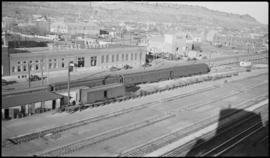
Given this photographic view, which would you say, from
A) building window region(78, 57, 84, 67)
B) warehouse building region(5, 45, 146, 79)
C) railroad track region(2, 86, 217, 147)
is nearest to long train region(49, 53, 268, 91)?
railroad track region(2, 86, 217, 147)

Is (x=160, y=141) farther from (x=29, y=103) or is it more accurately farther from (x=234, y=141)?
(x=29, y=103)

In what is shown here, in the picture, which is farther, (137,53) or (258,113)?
(137,53)

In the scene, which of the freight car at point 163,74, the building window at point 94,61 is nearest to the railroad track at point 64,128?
the freight car at point 163,74

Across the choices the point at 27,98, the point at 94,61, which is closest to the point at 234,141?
the point at 27,98

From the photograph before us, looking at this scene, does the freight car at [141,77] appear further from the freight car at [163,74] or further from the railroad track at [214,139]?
the railroad track at [214,139]

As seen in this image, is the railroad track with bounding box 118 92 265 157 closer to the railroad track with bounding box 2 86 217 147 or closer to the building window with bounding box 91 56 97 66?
the railroad track with bounding box 2 86 217 147

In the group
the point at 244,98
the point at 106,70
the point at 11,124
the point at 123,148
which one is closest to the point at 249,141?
the point at 123,148

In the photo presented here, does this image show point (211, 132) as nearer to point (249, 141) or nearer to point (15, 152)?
point (249, 141)
